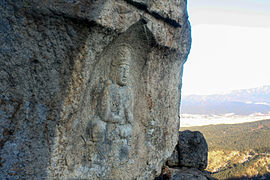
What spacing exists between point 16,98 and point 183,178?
4.09 metres

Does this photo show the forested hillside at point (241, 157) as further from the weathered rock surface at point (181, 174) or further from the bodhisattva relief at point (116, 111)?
the bodhisattva relief at point (116, 111)

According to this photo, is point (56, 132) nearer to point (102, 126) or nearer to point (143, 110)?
point (102, 126)

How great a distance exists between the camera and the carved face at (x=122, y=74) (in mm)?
3723

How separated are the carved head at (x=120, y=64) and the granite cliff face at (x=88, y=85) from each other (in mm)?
15

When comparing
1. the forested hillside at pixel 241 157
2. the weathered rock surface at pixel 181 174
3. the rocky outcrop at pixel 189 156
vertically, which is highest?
the rocky outcrop at pixel 189 156

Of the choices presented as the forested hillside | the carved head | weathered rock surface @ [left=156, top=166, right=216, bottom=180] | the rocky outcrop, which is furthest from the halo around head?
the forested hillside

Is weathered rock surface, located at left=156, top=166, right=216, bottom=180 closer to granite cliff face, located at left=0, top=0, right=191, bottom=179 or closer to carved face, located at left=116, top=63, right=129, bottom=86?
granite cliff face, located at left=0, top=0, right=191, bottom=179

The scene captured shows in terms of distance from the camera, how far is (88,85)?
3.38 metres

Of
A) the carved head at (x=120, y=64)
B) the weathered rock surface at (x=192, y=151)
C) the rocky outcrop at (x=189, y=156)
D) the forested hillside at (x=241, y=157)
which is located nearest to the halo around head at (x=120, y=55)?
the carved head at (x=120, y=64)

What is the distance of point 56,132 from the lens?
Result: 2936mm

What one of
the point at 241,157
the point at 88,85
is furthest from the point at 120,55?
the point at 241,157

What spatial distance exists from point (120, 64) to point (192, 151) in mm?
3797

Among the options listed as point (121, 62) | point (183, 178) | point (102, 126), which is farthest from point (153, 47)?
point (183, 178)

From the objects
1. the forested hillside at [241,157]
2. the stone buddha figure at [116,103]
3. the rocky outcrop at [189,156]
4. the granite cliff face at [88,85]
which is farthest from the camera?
the forested hillside at [241,157]
